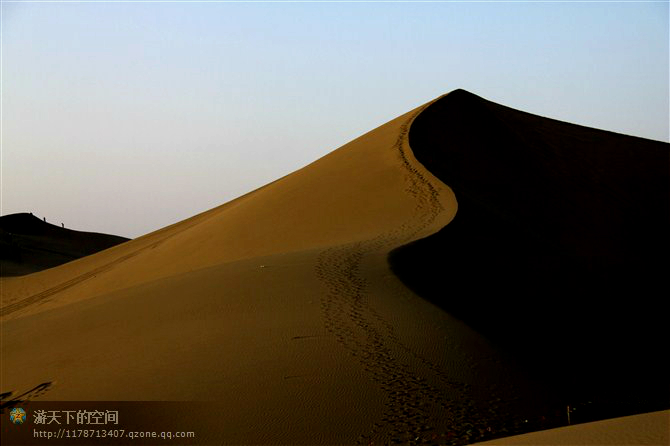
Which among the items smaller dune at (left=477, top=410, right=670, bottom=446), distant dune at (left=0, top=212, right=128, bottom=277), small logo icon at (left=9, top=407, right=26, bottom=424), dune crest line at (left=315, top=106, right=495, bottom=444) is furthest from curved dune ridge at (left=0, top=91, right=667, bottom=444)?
distant dune at (left=0, top=212, right=128, bottom=277)

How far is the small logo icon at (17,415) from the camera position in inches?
368

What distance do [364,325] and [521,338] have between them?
300 centimetres

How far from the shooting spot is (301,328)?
11.2 metres

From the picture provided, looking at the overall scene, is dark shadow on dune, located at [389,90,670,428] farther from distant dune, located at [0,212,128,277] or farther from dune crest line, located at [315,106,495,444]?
distant dune, located at [0,212,128,277]

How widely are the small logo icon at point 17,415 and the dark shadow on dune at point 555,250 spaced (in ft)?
20.3

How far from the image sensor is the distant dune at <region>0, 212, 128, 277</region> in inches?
1918

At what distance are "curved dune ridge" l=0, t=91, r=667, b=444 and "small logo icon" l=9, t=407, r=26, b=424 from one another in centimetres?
38

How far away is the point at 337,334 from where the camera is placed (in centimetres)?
1101

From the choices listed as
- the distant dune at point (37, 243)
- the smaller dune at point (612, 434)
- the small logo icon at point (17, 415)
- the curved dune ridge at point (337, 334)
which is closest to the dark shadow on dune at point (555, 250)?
the curved dune ridge at point (337, 334)

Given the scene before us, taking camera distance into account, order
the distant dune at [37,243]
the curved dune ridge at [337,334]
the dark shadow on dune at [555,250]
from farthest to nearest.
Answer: the distant dune at [37,243] < the dark shadow on dune at [555,250] < the curved dune ridge at [337,334]

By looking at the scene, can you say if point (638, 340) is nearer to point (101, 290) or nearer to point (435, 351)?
point (435, 351)

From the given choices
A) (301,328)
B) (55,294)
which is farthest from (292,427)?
(55,294)

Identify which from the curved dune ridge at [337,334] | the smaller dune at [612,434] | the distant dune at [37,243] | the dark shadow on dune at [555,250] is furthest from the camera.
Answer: the distant dune at [37,243]

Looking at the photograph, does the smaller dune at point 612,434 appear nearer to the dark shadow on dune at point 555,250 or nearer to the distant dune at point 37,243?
the dark shadow on dune at point 555,250
